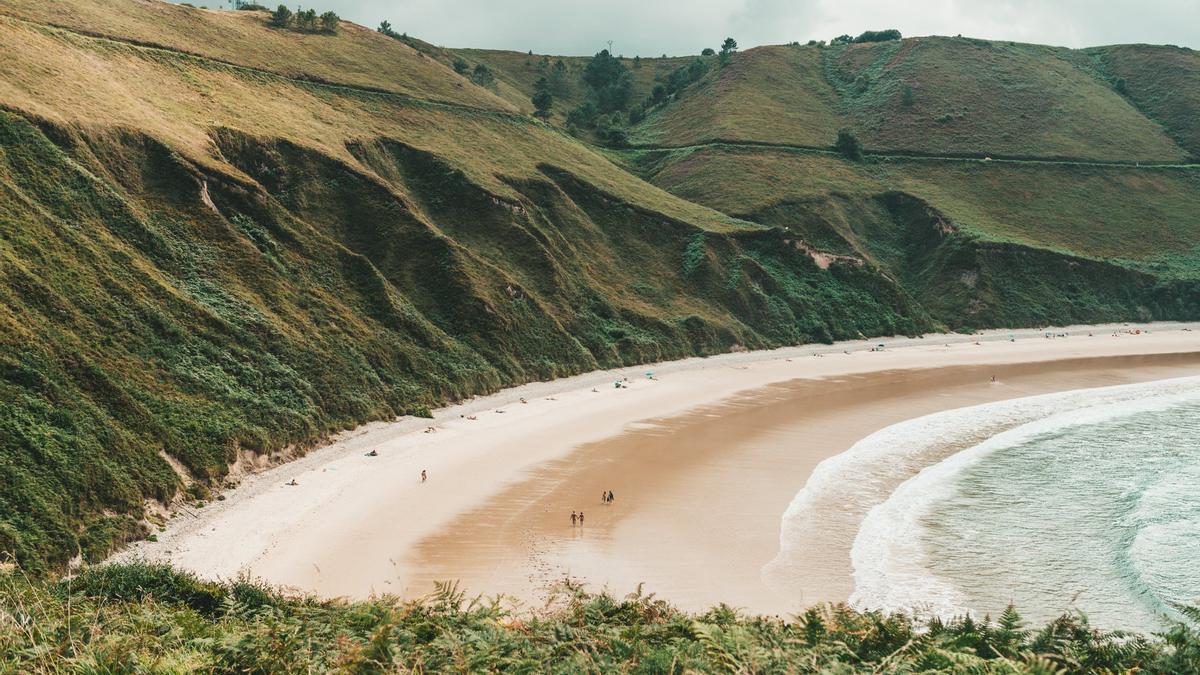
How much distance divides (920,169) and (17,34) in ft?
345

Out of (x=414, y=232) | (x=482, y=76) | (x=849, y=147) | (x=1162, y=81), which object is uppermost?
(x=1162, y=81)

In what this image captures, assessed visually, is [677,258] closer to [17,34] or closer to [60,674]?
[17,34]

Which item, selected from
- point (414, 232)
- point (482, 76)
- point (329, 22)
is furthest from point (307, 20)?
point (414, 232)

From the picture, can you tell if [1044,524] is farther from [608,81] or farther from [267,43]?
[608,81]

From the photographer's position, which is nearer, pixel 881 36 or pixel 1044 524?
pixel 1044 524

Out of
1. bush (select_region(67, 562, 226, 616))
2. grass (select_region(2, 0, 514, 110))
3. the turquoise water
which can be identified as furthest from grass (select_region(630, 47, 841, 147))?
bush (select_region(67, 562, 226, 616))

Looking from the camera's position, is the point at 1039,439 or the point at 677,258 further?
the point at 677,258

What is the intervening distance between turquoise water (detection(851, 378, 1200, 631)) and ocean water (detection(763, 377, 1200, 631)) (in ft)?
0.26

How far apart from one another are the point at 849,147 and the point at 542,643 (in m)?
120

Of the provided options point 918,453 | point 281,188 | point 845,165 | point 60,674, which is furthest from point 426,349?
point 845,165

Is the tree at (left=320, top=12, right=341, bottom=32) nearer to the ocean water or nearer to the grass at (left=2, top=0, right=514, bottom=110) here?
the grass at (left=2, top=0, right=514, bottom=110)

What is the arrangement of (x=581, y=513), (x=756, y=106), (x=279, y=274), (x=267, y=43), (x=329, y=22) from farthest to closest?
1. (x=756, y=106)
2. (x=329, y=22)
3. (x=267, y=43)
4. (x=279, y=274)
5. (x=581, y=513)

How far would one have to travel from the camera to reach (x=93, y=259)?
1593 inches

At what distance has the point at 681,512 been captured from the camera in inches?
1362
